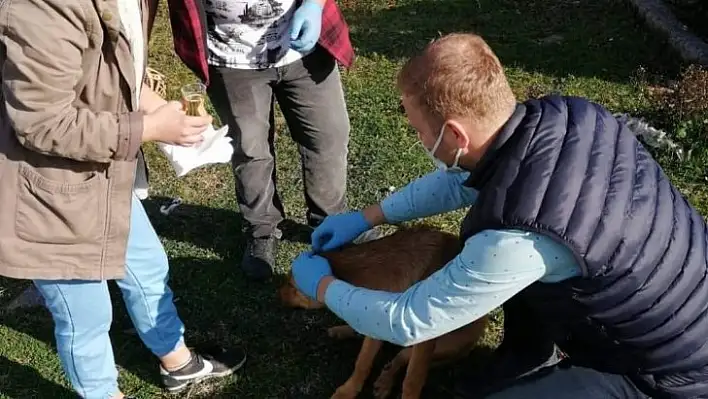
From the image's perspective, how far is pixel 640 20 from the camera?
595cm

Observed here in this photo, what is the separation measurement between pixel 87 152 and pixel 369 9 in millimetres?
4782

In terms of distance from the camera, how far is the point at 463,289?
219 cm

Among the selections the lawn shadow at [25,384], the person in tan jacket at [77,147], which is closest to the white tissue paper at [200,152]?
the person in tan jacket at [77,147]

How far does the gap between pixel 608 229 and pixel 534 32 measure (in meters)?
4.20

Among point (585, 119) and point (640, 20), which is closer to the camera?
point (585, 119)

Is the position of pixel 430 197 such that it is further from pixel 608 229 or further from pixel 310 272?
pixel 608 229

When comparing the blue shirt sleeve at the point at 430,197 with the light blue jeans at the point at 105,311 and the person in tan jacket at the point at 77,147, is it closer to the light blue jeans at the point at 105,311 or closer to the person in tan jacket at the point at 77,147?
the person in tan jacket at the point at 77,147

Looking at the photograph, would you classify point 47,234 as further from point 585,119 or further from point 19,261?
point 585,119

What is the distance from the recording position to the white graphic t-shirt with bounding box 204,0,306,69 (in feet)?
10.9

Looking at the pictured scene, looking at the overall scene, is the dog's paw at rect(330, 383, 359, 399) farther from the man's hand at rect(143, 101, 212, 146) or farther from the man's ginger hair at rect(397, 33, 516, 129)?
the man's ginger hair at rect(397, 33, 516, 129)

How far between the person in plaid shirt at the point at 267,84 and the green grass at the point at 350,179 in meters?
0.30

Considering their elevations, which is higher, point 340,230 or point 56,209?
point 56,209

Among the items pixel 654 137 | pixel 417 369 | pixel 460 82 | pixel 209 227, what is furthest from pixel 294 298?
pixel 654 137

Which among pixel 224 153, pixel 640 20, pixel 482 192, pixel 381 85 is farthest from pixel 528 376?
pixel 640 20
